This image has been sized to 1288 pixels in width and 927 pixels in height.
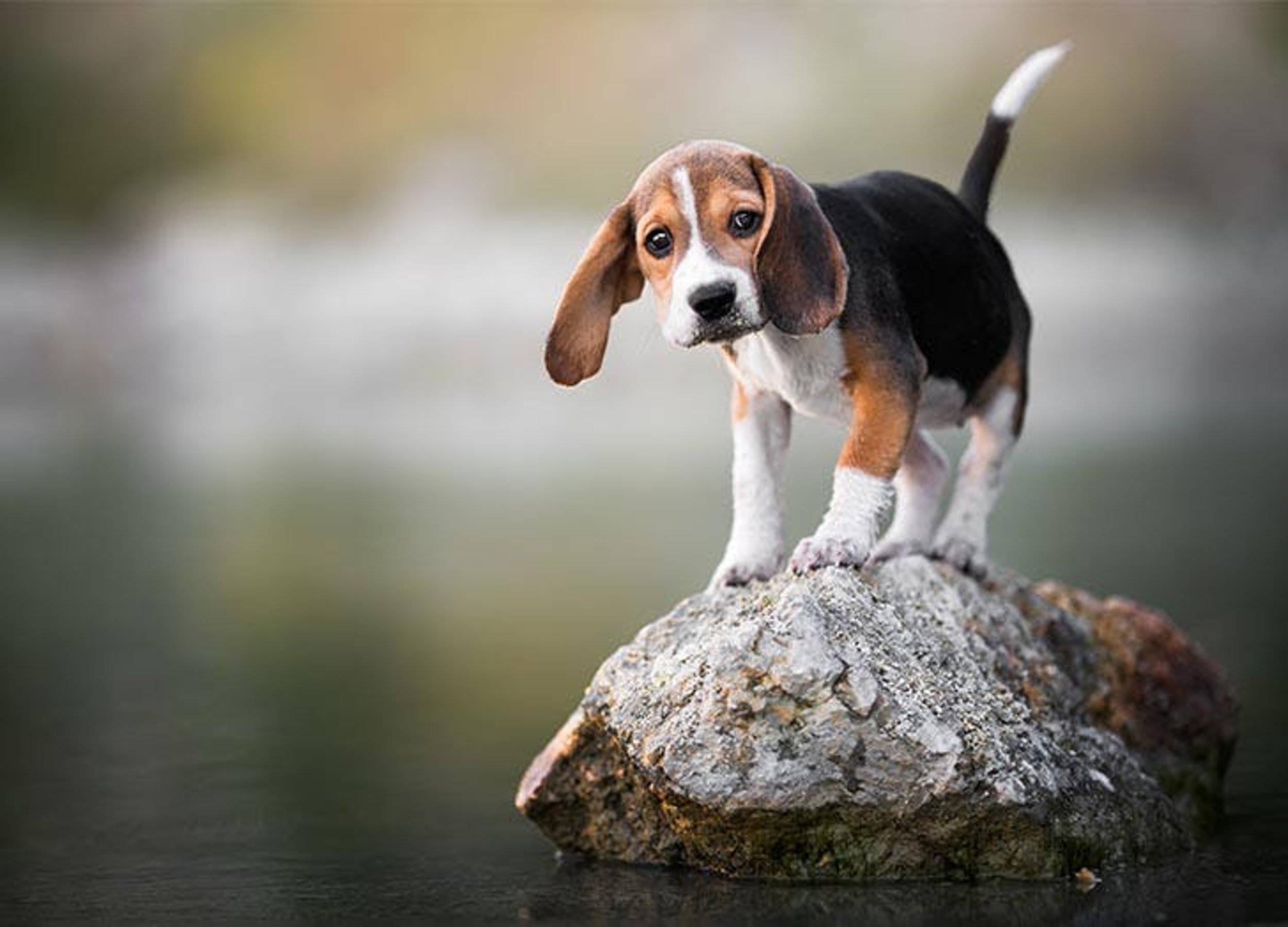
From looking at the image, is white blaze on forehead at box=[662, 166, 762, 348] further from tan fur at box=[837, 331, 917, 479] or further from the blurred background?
the blurred background

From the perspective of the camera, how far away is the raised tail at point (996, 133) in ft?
24.8

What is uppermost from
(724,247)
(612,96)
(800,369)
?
(612,96)

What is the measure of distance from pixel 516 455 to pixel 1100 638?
81.0ft

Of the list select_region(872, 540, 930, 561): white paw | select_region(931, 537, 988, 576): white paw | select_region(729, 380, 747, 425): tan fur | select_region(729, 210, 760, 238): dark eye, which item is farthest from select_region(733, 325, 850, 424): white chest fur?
select_region(931, 537, 988, 576): white paw

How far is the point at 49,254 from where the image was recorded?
7244 centimetres

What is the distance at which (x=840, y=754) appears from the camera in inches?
230

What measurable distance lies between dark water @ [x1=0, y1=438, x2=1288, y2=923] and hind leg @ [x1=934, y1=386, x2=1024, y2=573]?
128 cm

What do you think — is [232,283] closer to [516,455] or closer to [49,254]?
[49,254]

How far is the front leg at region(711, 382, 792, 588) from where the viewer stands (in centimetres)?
668

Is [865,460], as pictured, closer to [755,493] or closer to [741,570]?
[755,493]

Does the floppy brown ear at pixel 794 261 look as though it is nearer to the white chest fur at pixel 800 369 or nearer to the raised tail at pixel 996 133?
the white chest fur at pixel 800 369

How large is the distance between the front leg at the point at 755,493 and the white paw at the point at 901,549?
0.53 metres

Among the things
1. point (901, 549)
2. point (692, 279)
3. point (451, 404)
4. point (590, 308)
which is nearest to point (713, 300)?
point (692, 279)

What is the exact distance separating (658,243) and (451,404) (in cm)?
4772
